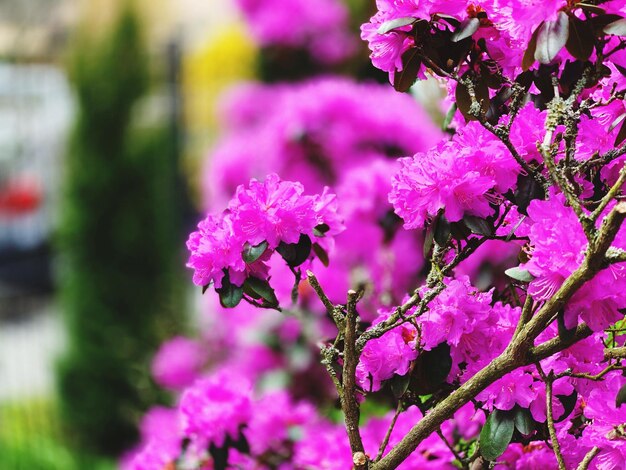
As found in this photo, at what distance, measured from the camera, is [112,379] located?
5473 millimetres

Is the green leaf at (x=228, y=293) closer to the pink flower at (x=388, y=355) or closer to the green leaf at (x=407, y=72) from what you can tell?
the pink flower at (x=388, y=355)

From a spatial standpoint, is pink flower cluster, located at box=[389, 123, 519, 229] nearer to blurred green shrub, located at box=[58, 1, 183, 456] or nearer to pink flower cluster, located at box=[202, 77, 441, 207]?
pink flower cluster, located at box=[202, 77, 441, 207]

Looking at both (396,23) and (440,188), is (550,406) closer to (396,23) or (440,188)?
(440,188)

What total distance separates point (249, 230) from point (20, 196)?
29.8ft

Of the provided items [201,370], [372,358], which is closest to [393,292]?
[372,358]

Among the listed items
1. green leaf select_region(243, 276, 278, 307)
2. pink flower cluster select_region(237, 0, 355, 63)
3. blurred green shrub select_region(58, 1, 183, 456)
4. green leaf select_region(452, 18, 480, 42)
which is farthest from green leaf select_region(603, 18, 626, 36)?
blurred green shrub select_region(58, 1, 183, 456)

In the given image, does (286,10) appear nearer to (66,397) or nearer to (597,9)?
(66,397)

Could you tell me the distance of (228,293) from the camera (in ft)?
3.61

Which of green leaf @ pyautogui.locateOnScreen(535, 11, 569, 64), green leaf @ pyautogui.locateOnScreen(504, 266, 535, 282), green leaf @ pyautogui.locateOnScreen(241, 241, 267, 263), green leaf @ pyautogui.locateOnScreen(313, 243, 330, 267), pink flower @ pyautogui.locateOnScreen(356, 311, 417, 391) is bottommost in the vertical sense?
green leaf @ pyautogui.locateOnScreen(504, 266, 535, 282)

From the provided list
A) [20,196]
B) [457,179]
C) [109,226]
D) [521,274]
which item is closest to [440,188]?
[457,179]

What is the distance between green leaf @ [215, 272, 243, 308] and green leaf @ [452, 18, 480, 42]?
40 centimetres

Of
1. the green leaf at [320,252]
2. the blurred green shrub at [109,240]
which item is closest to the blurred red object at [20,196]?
the blurred green shrub at [109,240]

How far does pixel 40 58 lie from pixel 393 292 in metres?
5.30

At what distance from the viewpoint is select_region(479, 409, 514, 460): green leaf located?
3.27 feet
